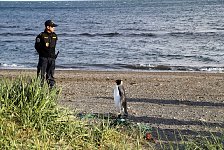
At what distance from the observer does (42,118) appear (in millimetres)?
8234

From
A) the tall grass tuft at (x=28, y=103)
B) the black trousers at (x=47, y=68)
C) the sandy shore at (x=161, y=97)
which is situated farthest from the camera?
the black trousers at (x=47, y=68)

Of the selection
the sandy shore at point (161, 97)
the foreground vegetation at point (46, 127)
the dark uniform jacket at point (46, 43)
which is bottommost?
the sandy shore at point (161, 97)

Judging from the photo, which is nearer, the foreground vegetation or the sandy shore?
the foreground vegetation

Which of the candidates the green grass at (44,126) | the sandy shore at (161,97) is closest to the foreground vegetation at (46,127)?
the green grass at (44,126)

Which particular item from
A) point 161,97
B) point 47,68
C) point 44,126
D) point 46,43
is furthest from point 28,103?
point 161,97

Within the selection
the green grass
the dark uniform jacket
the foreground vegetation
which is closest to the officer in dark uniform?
the dark uniform jacket

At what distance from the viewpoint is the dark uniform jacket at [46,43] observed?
445 inches

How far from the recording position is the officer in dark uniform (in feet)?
37.1

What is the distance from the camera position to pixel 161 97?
14.6 m

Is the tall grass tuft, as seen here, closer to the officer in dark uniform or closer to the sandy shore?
the sandy shore

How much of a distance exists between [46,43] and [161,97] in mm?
4397

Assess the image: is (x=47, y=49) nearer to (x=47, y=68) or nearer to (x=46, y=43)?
(x=46, y=43)

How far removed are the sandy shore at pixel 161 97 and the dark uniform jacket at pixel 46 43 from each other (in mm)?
1545

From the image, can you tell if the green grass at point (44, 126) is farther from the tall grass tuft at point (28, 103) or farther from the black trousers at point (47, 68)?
the black trousers at point (47, 68)
